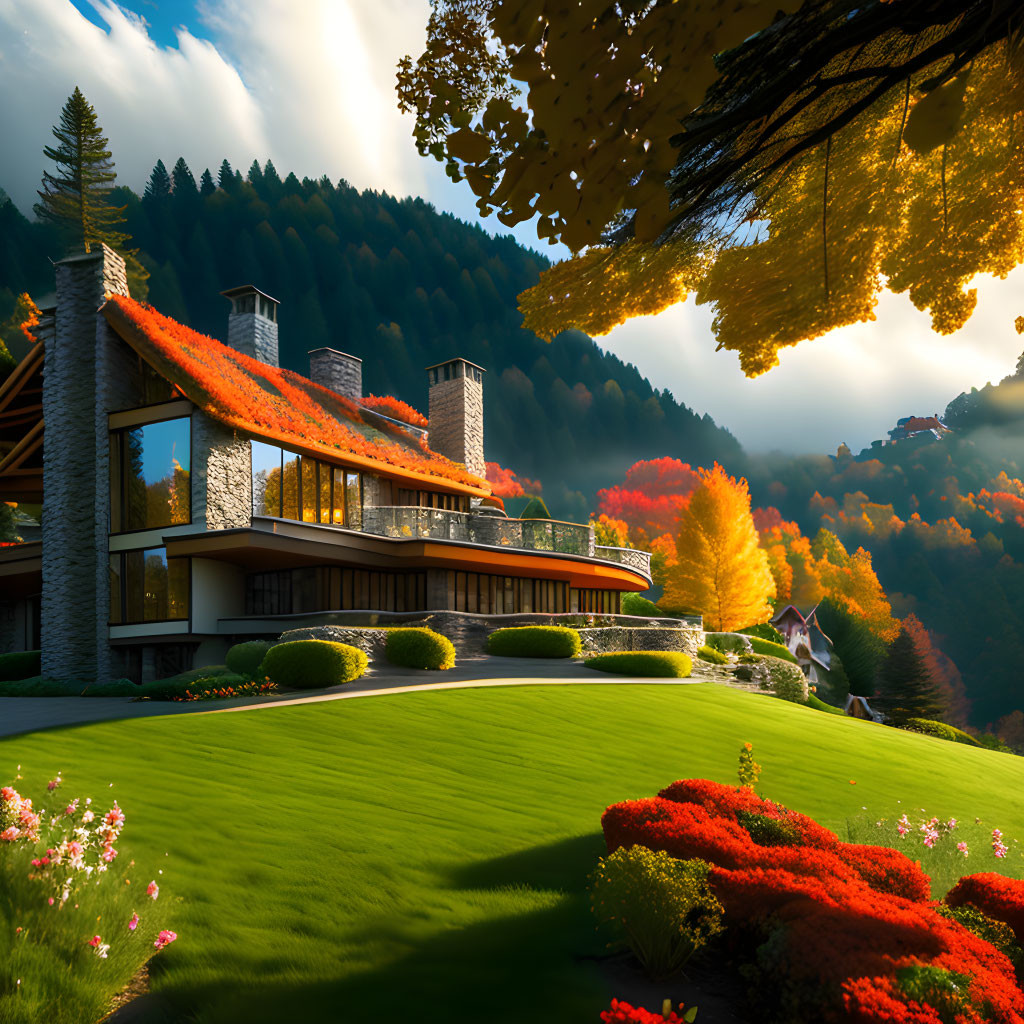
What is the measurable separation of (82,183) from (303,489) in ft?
164

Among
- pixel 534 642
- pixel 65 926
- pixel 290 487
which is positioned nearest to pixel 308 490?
pixel 290 487

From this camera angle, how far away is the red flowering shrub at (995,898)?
527 centimetres

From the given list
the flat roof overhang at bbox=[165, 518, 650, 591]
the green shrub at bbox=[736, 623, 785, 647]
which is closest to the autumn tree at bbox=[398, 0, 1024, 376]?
the flat roof overhang at bbox=[165, 518, 650, 591]

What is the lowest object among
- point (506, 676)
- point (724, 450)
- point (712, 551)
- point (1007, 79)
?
point (506, 676)

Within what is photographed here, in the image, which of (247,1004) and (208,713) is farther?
(208,713)

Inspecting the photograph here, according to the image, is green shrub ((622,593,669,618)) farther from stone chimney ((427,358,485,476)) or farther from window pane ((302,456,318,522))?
window pane ((302,456,318,522))

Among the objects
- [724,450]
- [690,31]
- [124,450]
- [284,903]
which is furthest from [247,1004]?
[724,450]

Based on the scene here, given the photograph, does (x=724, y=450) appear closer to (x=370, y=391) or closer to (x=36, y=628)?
(x=370, y=391)

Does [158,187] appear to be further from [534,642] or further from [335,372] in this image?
[534,642]

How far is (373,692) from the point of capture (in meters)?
13.9

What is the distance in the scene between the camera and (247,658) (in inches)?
696

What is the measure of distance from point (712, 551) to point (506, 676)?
2166 centimetres

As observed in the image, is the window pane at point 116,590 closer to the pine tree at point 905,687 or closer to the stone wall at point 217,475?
the stone wall at point 217,475

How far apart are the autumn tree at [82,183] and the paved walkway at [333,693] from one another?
48.8m
